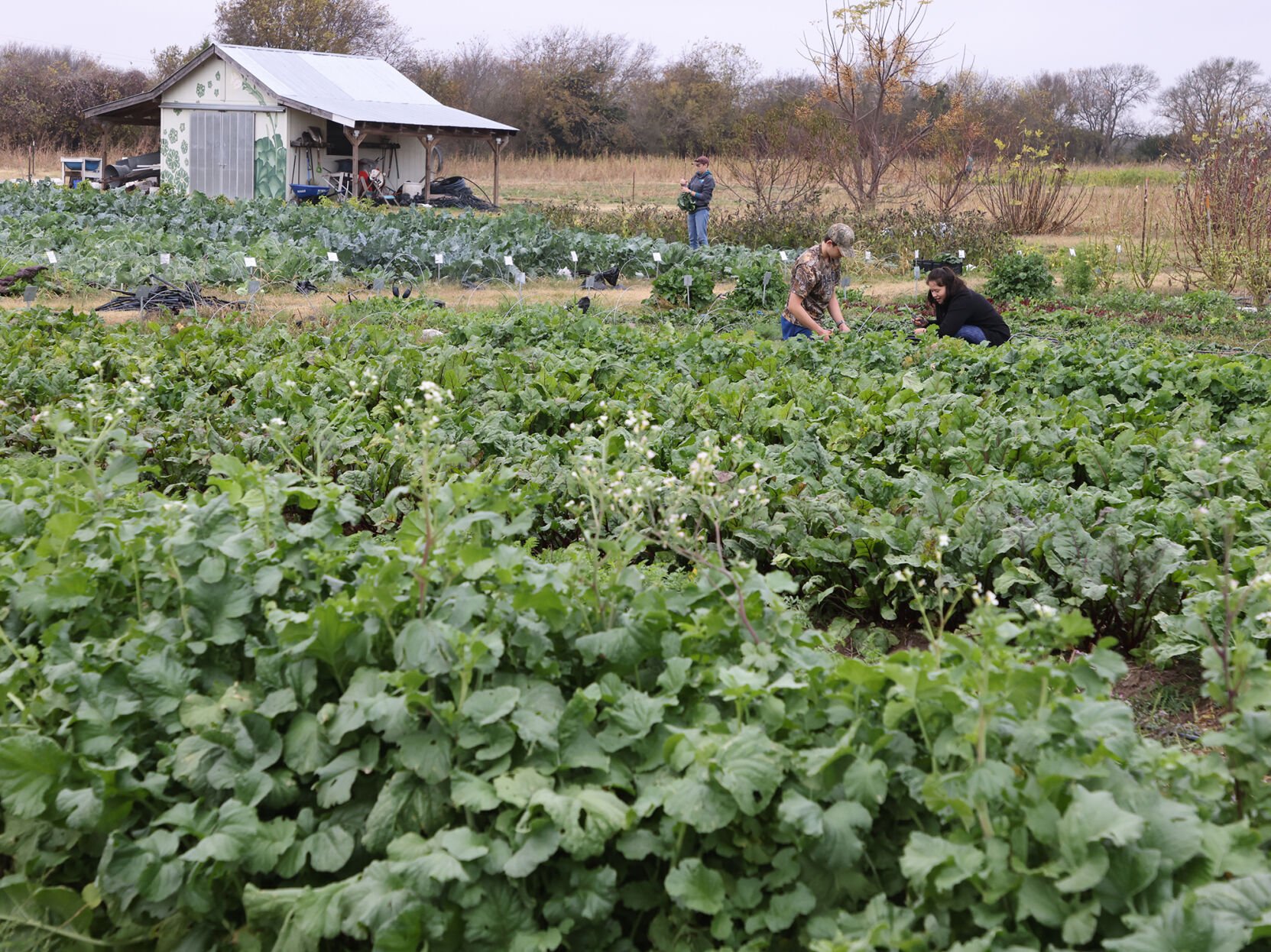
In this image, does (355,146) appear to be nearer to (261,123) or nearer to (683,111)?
(261,123)

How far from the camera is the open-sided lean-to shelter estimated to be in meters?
27.8

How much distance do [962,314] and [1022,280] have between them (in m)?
6.88

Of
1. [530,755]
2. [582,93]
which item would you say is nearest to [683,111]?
[582,93]

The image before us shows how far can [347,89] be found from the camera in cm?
3117

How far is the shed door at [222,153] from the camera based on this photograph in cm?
2827

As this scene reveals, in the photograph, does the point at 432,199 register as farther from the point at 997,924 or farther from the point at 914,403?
the point at 997,924

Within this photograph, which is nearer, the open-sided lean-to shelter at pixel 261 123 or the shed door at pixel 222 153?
the open-sided lean-to shelter at pixel 261 123

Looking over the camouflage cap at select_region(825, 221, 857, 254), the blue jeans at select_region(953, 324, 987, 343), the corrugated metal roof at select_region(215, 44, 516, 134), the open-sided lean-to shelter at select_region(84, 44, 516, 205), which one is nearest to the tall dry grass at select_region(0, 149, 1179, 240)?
the corrugated metal roof at select_region(215, 44, 516, 134)

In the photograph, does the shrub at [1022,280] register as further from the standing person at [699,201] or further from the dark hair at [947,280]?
the dark hair at [947,280]

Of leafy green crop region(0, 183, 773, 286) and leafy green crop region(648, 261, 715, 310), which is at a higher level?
leafy green crop region(0, 183, 773, 286)

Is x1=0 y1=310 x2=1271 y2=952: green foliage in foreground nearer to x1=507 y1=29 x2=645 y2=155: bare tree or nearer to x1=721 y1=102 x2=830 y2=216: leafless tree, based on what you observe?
x1=721 y1=102 x2=830 y2=216: leafless tree

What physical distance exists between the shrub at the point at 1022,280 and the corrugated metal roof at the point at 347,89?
16099mm

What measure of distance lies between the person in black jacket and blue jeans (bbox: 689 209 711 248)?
968cm

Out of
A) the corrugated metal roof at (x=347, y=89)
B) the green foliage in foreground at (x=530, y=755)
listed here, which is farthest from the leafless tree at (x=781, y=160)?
the green foliage in foreground at (x=530, y=755)
